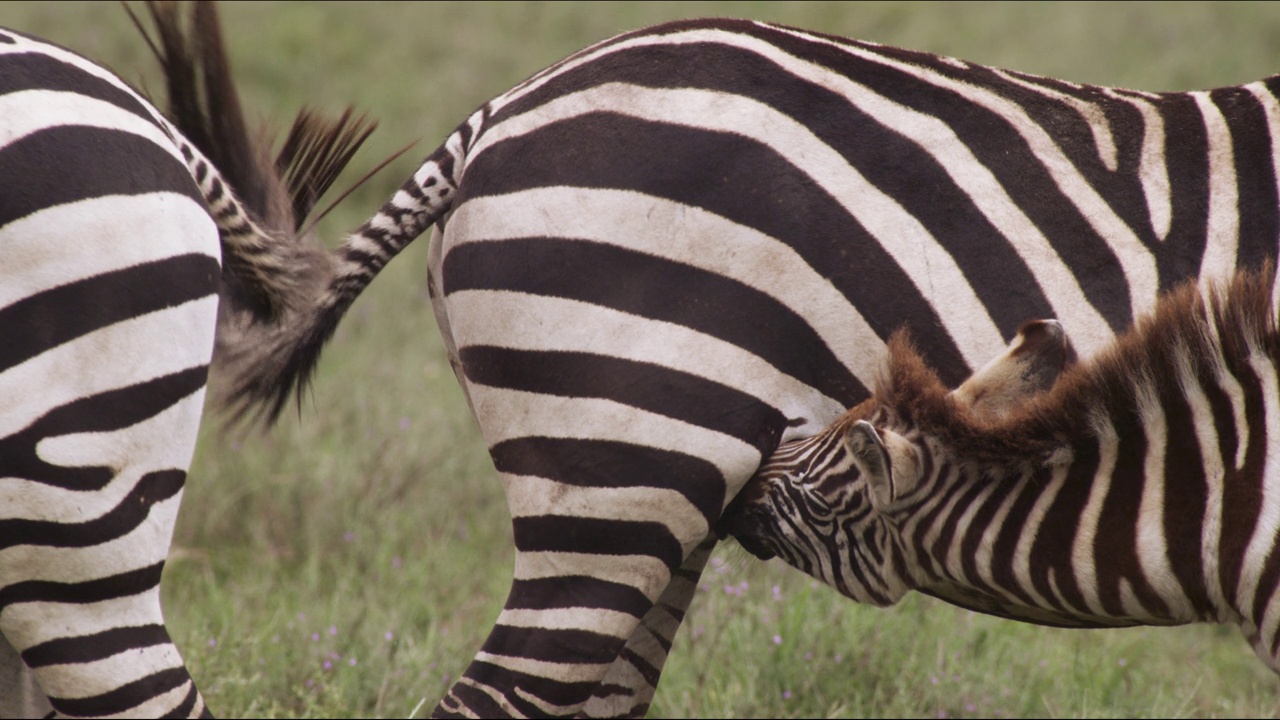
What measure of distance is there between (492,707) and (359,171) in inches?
313

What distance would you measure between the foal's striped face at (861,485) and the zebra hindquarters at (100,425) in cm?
120

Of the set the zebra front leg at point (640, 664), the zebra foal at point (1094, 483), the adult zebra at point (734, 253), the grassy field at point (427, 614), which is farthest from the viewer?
the grassy field at point (427, 614)

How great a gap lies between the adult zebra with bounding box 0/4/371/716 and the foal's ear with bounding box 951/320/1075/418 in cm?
151

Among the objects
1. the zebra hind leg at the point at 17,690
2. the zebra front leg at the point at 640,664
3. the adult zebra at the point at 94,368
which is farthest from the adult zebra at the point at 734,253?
the zebra hind leg at the point at 17,690

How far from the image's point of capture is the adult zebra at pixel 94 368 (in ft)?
7.13

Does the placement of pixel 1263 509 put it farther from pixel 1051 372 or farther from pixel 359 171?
pixel 359 171

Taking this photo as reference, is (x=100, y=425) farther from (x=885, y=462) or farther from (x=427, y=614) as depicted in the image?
(x=427, y=614)

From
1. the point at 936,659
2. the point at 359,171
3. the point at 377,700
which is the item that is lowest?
the point at 377,700

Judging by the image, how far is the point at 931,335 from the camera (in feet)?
8.43

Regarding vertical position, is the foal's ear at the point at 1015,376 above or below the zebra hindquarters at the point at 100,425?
above

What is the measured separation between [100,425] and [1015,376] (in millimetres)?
1717

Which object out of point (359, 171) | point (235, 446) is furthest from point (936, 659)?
point (359, 171)

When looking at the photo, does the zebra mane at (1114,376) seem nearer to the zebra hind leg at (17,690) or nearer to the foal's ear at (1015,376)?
the foal's ear at (1015,376)

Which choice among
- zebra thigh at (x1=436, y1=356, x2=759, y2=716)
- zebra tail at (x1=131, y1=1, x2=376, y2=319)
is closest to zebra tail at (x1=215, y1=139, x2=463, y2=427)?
zebra tail at (x1=131, y1=1, x2=376, y2=319)
